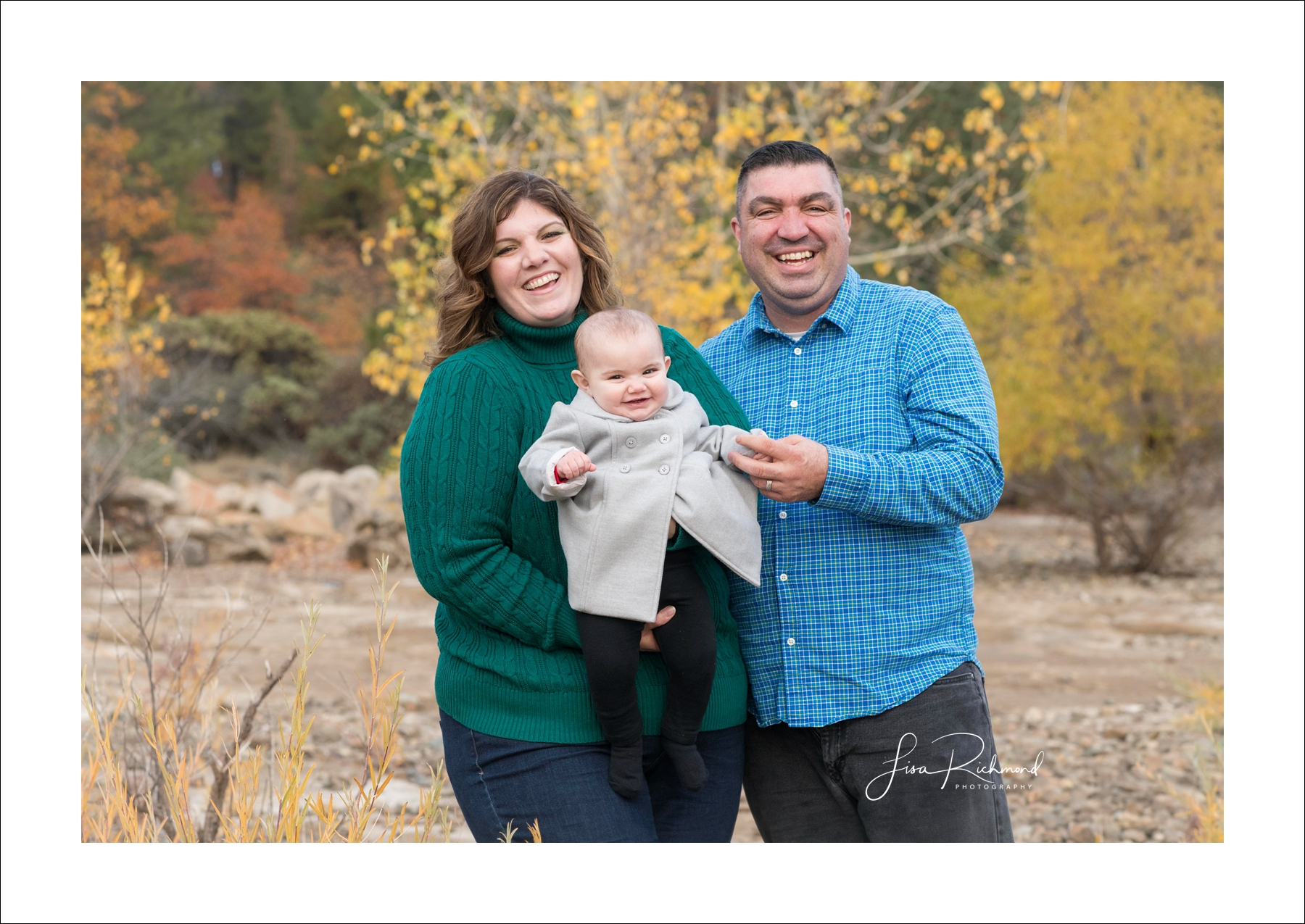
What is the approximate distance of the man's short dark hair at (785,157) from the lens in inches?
94.1

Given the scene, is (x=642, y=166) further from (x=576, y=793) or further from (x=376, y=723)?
(x=576, y=793)

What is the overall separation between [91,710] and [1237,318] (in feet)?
9.81

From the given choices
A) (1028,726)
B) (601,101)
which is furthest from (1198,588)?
(601,101)

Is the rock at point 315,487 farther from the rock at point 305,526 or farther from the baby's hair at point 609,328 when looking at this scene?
the baby's hair at point 609,328

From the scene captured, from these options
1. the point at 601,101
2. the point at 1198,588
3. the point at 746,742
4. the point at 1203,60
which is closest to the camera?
the point at 746,742

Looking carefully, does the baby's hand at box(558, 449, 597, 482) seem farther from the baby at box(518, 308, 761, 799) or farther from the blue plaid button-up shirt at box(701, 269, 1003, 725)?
the blue plaid button-up shirt at box(701, 269, 1003, 725)

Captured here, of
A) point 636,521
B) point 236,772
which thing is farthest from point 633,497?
point 236,772

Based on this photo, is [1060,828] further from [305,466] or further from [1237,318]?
[305,466]

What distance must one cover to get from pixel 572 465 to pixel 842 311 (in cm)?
79

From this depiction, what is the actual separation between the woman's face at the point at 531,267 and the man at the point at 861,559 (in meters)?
0.48

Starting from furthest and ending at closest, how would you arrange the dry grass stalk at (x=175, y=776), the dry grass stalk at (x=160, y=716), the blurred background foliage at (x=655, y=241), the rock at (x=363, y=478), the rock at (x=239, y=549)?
1. the rock at (x=363, y=478)
2. the rock at (x=239, y=549)
3. the blurred background foliage at (x=655, y=241)
4. the dry grass stalk at (x=160, y=716)
5. the dry grass stalk at (x=175, y=776)

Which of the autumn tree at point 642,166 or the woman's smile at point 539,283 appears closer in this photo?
the woman's smile at point 539,283

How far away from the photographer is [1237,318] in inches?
107

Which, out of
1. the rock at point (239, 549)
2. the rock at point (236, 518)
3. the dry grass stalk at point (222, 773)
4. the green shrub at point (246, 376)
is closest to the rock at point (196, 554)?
the rock at point (239, 549)
